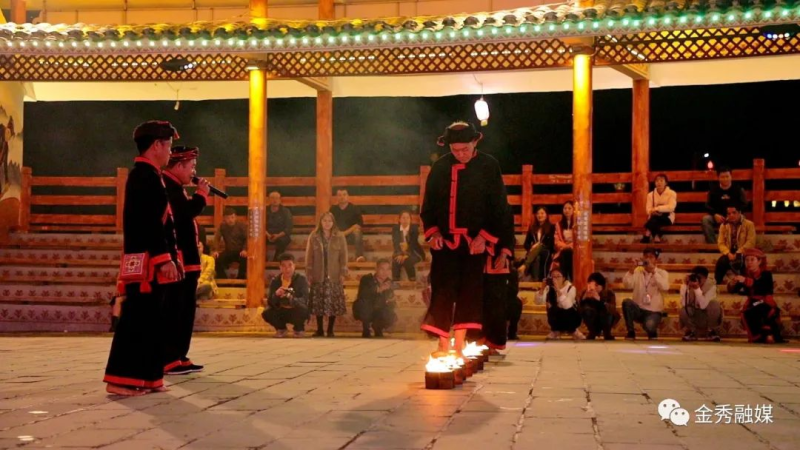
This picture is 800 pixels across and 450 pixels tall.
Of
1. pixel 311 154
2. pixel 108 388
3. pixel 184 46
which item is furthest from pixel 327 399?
pixel 311 154

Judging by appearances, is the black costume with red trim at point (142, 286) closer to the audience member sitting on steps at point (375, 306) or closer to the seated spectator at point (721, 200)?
the audience member sitting on steps at point (375, 306)

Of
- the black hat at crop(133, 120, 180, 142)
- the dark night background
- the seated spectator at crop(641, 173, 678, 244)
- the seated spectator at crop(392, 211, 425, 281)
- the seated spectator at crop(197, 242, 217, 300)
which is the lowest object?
the seated spectator at crop(197, 242, 217, 300)

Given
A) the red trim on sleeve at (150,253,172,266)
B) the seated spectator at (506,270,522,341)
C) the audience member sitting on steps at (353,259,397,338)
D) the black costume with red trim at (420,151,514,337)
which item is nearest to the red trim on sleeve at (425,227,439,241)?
the black costume with red trim at (420,151,514,337)

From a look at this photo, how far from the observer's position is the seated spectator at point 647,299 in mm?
12883

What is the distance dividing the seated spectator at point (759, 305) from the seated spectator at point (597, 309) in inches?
61.6

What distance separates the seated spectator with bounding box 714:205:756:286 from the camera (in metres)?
13.7

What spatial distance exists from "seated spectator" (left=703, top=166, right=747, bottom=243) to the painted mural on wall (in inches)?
433

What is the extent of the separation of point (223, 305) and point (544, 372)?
292 inches

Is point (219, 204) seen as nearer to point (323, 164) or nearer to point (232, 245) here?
point (232, 245)

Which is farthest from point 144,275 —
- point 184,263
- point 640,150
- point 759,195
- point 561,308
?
point 759,195

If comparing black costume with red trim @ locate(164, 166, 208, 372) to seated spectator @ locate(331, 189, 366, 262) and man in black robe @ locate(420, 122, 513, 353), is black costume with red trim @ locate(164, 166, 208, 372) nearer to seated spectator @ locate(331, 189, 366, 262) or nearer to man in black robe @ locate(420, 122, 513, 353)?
man in black robe @ locate(420, 122, 513, 353)

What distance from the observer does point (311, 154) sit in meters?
21.7

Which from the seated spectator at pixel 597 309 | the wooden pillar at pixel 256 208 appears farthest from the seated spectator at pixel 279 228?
the seated spectator at pixel 597 309

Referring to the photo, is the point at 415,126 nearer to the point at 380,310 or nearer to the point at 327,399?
the point at 380,310
